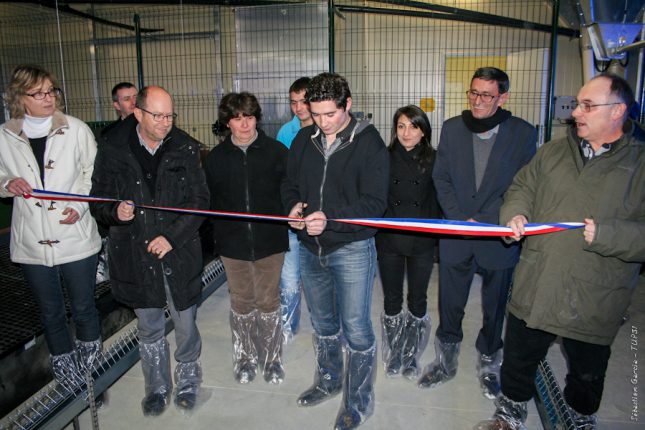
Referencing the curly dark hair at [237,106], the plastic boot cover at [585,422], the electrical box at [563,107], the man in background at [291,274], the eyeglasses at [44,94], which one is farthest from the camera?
the electrical box at [563,107]

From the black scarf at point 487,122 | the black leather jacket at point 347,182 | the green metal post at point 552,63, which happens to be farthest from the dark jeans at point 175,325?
the green metal post at point 552,63

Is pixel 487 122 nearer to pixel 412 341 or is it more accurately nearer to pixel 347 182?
pixel 347 182

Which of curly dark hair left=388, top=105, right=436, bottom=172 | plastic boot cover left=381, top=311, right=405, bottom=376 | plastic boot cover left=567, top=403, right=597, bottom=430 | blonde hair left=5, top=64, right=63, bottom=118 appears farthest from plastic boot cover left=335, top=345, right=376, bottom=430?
blonde hair left=5, top=64, right=63, bottom=118

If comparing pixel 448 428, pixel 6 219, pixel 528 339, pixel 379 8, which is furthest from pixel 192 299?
pixel 379 8

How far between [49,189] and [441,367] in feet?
8.65

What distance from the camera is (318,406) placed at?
279 cm

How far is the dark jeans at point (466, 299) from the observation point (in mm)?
2770

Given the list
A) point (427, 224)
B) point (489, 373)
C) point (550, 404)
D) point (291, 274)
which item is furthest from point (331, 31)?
point (550, 404)

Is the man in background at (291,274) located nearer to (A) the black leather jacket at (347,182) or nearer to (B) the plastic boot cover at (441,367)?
(A) the black leather jacket at (347,182)

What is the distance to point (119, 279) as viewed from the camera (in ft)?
8.21

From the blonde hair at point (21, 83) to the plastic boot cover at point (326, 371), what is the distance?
6.94 feet

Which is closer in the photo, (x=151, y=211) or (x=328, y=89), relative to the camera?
(x=328, y=89)

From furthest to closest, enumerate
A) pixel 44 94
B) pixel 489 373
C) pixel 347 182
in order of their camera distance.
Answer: pixel 489 373 → pixel 44 94 → pixel 347 182

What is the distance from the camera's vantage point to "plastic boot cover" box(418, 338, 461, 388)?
9.75 feet
